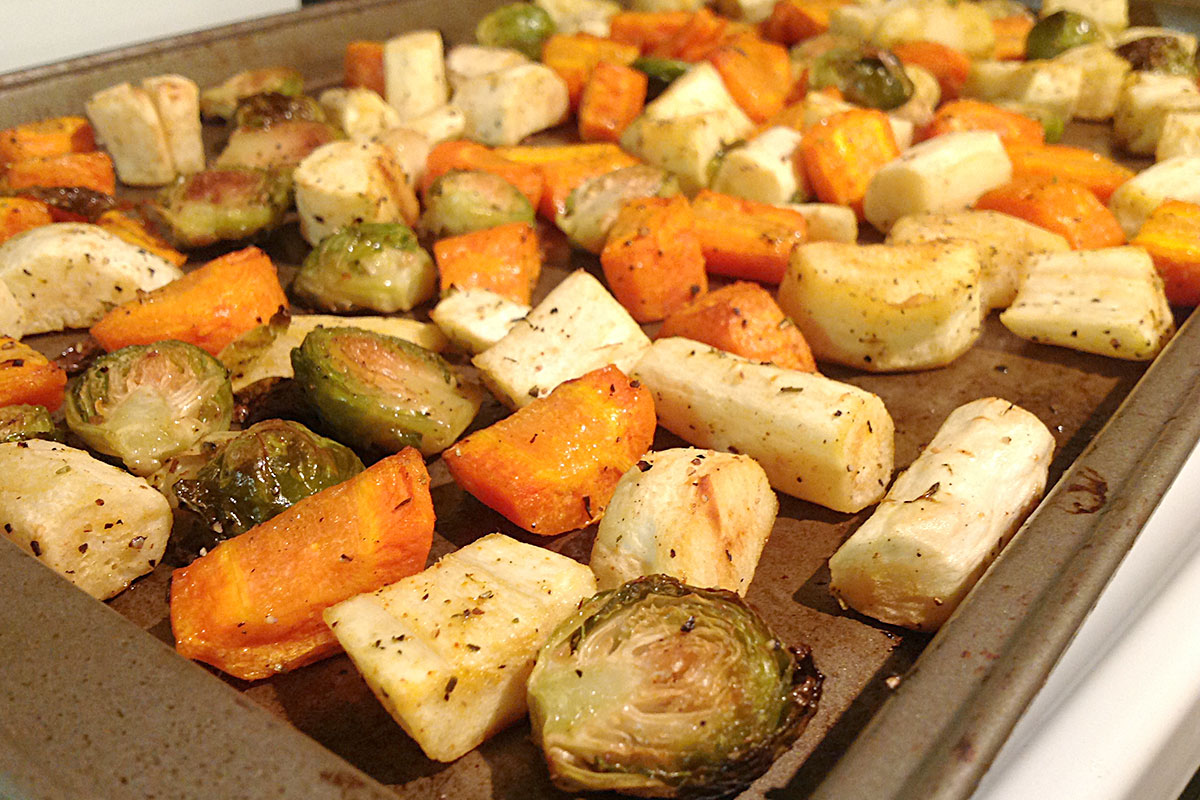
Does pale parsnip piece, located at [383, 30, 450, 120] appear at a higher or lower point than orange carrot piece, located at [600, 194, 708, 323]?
higher

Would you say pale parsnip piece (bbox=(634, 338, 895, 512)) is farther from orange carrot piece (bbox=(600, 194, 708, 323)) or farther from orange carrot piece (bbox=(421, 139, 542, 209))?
orange carrot piece (bbox=(421, 139, 542, 209))

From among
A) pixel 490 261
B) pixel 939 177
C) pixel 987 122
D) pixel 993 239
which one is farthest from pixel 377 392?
pixel 987 122

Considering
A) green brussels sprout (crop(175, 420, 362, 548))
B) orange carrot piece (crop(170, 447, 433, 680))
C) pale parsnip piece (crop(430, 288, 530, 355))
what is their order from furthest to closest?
1. pale parsnip piece (crop(430, 288, 530, 355))
2. green brussels sprout (crop(175, 420, 362, 548))
3. orange carrot piece (crop(170, 447, 433, 680))

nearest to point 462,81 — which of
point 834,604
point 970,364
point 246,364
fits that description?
point 246,364

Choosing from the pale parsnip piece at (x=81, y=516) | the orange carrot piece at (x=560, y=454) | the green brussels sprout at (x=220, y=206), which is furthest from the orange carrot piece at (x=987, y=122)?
the pale parsnip piece at (x=81, y=516)

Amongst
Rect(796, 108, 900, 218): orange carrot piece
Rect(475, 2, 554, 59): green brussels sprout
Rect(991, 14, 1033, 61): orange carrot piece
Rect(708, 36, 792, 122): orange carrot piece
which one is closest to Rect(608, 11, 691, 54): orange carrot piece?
Rect(475, 2, 554, 59): green brussels sprout

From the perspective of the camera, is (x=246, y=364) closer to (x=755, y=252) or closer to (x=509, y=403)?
(x=509, y=403)
